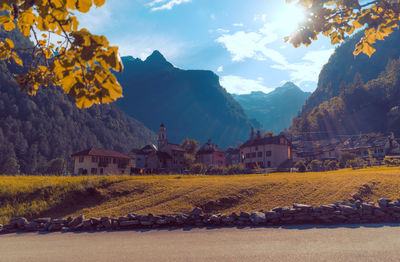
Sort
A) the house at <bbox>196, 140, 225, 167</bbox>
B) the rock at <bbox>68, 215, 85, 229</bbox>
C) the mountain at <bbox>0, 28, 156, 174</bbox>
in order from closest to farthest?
1. the rock at <bbox>68, 215, 85, 229</bbox>
2. the house at <bbox>196, 140, 225, 167</bbox>
3. the mountain at <bbox>0, 28, 156, 174</bbox>

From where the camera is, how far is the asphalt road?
25.1 ft

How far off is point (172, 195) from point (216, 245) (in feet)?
23.9

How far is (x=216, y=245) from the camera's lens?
881 centimetres

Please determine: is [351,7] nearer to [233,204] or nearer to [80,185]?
[233,204]

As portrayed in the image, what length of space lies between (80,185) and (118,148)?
15951cm

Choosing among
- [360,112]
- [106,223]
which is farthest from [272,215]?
[360,112]

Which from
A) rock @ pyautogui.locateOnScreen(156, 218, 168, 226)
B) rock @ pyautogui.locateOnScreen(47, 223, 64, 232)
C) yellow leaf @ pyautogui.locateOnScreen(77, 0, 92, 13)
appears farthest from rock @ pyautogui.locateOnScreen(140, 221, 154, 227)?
yellow leaf @ pyautogui.locateOnScreen(77, 0, 92, 13)

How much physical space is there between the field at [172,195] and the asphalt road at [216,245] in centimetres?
290

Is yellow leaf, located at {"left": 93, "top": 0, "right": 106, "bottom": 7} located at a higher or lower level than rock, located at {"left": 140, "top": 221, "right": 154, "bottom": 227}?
higher

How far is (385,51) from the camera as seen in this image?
188 meters

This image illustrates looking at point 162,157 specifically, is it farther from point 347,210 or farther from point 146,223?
point 347,210

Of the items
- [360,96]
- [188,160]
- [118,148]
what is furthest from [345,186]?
[118,148]

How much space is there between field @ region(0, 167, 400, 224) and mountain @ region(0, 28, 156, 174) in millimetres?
108016

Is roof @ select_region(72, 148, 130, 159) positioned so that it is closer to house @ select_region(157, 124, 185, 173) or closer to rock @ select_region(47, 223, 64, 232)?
house @ select_region(157, 124, 185, 173)
